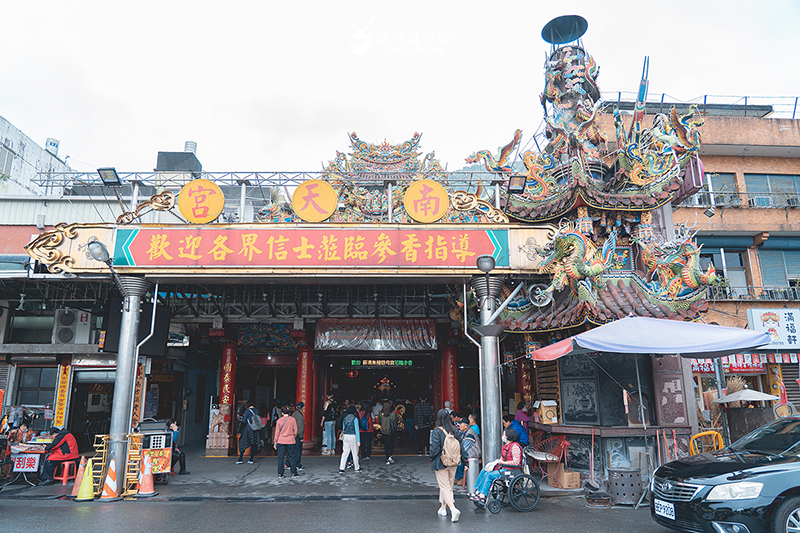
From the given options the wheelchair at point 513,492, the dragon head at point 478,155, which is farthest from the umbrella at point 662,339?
the dragon head at point 478,155

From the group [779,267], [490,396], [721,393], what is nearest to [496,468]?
[490,396]

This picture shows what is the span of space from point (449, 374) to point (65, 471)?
Result: 1200 centimetres

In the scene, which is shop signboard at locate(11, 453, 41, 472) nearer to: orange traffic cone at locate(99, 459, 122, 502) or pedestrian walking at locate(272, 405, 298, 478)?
orange traffic cone at locate(99, 459, 122, 502)

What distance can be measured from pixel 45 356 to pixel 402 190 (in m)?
14.0

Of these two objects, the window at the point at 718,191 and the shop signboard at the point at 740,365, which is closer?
the shop signboard at the point at 740,365

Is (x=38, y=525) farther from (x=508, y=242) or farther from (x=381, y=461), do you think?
(x=508, y=242)

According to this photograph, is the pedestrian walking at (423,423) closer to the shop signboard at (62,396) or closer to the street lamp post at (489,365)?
the street lamp post at (489,365)

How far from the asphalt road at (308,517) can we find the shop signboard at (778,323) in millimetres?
12113

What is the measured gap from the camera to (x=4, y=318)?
17.2 m

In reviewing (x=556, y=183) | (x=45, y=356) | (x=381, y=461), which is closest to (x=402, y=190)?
(x=556, y=183)

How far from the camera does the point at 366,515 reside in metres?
8.60

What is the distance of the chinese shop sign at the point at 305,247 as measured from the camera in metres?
11.4

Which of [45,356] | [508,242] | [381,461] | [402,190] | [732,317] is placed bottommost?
[381,461]

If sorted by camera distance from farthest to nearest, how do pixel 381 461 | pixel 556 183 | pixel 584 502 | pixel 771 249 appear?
pixel 771 249, pixel 381 461, pixel 556 183, pixel 584 502
